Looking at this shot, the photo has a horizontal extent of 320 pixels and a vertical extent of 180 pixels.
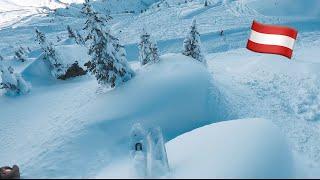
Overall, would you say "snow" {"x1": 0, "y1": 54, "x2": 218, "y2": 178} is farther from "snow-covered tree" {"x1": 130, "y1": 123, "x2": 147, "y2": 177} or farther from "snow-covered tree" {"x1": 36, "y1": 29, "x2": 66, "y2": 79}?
"snow-covered tree" {"x1": 36, "y1": 29, "x2": 66, "y2": 79}

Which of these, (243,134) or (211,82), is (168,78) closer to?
(211,82)

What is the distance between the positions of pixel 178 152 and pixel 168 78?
13.5 meters

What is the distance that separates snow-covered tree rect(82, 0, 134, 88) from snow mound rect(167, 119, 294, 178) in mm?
13239

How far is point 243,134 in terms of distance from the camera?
643 inches

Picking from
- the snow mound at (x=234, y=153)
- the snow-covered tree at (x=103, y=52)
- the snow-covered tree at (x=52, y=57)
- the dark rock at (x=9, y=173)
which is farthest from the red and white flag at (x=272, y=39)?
the snow-covered tree at (x=52, y=57)

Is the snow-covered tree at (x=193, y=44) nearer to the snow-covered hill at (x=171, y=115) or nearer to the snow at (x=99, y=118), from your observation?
the snow-covered hill at (x=171, y=115)

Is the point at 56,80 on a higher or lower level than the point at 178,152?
lower

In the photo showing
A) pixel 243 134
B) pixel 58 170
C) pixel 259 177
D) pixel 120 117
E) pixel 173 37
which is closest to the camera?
pixel 259 177

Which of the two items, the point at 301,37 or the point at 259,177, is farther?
the point at 301,37

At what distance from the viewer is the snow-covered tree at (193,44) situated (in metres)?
37.5

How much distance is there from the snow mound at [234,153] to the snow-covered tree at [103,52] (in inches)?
521

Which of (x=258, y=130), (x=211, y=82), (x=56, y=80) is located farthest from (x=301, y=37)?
(x=258, y=130)

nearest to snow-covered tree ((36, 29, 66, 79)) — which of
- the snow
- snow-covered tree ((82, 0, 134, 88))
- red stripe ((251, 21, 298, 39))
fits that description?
the snow

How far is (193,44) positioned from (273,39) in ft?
53.5
